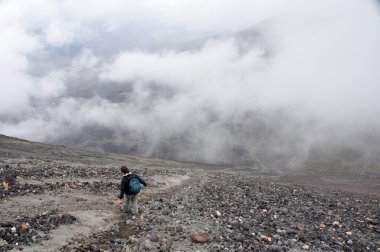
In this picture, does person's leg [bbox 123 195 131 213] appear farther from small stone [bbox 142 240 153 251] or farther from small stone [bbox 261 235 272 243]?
small stone [bbox 261 235 272 243]

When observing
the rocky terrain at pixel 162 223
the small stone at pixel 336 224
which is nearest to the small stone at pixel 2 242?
the rocky terrain at pixel 162 223

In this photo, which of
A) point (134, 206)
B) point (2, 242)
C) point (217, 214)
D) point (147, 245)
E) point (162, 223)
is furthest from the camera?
point (217, 214)

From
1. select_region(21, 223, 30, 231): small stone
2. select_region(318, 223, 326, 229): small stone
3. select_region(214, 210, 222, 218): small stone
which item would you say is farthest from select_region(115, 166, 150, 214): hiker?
select_region(318, 223, 326, 229): small stone

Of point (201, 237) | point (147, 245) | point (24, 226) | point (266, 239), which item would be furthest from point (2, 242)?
point (266, 239)

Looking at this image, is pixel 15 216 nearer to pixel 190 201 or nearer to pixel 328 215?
pixel 190 201

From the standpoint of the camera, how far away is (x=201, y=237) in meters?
15.8

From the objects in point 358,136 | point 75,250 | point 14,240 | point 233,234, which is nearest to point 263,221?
point 233,234

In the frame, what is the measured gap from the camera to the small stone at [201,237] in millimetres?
15676

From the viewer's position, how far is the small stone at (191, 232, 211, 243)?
15.7 m

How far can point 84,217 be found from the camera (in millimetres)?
18766

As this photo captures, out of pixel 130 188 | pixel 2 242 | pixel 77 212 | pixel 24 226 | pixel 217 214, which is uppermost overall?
pixel 130 188

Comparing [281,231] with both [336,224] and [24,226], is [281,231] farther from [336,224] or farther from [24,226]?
[24,226]

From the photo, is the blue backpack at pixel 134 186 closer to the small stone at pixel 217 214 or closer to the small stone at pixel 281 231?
the small stone at pixel 217 214

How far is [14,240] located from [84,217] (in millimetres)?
4460
